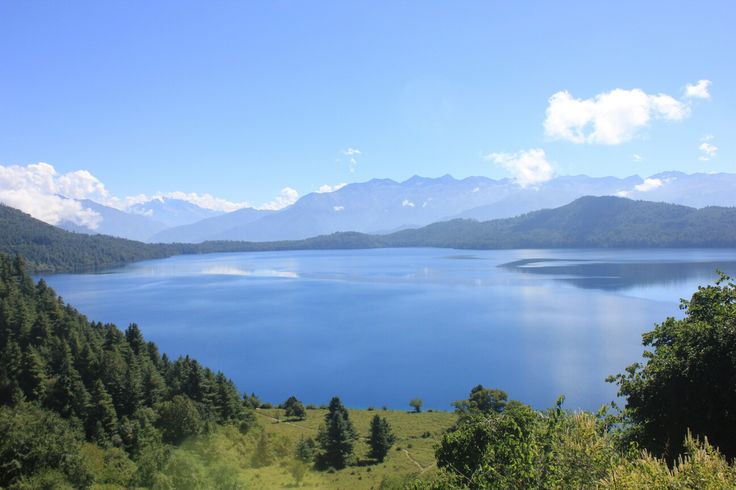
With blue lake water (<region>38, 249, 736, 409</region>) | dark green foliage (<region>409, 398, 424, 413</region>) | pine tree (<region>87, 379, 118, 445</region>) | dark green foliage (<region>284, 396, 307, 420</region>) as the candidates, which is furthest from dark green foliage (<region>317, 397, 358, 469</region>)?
pine tree (<region>87, 379, 118, 445</region>)

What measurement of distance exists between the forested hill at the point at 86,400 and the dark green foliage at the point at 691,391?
904 inches

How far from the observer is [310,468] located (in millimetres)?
33500

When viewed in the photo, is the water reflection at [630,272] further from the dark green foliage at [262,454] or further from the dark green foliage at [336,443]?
the dark green foliage at [262,454]

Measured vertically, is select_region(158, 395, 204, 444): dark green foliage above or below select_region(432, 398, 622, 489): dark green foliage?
below

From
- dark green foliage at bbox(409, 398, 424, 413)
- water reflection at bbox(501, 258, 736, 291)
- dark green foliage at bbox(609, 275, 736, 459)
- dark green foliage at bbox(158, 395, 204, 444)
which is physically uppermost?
dark green foliage at bbox(609, 275, 736, 459)

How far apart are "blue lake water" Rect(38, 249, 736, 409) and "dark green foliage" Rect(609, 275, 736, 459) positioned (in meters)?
25.2

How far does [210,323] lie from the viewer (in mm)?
86812

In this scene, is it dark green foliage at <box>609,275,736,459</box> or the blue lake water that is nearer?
dark green foliage at <box>609,275,736,459</box>

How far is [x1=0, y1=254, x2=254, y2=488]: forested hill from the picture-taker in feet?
74.9

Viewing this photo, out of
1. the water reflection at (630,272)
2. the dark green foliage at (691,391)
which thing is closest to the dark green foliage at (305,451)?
the dark green foliage at (691,391)

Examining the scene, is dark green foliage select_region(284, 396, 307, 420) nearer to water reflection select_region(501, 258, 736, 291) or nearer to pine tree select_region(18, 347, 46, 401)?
pine tree select_region(18, 347, 46, 401)

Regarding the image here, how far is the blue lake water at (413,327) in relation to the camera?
52.6 m

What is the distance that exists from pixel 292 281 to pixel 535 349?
101 metres

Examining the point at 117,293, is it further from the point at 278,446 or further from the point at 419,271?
the point at 278,446
